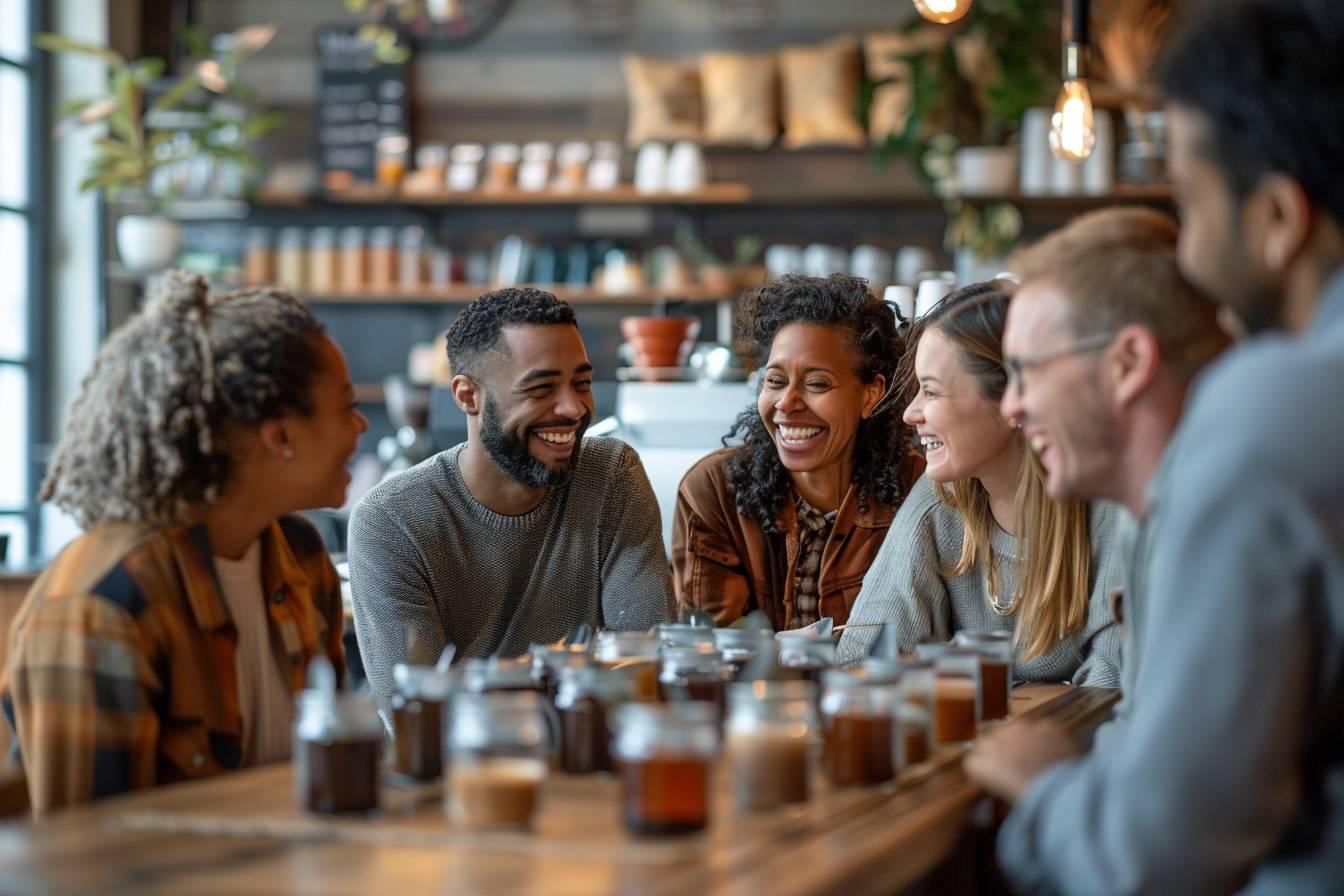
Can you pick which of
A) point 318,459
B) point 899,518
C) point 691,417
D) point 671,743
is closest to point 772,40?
point 691,417

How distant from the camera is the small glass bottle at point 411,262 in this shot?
23.7ft

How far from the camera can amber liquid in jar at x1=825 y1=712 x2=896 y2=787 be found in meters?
1.77

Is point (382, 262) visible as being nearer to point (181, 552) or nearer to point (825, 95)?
point (825, 95)

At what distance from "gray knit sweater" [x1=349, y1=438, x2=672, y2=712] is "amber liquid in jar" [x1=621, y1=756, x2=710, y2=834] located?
1529mm

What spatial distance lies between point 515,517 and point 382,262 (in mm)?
4227

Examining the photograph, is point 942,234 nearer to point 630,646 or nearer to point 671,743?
point 630,646

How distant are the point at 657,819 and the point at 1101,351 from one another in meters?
0.78

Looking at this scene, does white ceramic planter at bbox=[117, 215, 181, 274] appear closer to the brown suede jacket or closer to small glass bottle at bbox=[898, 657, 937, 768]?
the brown suede jacket

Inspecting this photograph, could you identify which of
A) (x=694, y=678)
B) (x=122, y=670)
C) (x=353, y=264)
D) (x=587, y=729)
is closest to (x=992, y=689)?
(x=694, y=678)

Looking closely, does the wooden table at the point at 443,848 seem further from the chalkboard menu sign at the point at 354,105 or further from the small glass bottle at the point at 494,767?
the chalkboard menu sign at the point at 354,105

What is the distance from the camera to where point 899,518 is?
10.2ft

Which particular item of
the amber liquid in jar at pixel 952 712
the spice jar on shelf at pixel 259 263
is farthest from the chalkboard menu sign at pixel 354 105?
the amber liquid in jar at pixel 952 712

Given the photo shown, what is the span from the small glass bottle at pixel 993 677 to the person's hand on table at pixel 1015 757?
0.44 metres

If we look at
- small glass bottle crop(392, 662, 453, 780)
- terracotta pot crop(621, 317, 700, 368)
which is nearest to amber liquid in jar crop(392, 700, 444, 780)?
small glass bottle crop(392, 662, 453, 780)
